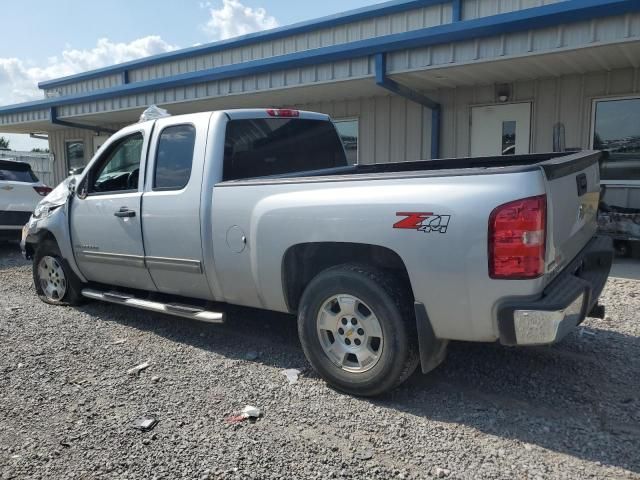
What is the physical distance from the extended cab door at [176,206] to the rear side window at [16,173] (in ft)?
20.8

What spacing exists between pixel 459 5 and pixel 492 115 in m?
2.31

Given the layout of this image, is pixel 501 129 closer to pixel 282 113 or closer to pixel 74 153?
pixel 282 113

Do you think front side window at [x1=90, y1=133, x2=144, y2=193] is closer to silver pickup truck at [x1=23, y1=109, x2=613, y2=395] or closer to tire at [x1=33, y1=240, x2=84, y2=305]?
silver pickup truck at [x1=23, y1=109, x2=613, y2=395]

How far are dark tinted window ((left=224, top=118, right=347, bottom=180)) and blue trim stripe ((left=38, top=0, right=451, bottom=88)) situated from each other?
6.46m

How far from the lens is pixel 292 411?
10.9ft

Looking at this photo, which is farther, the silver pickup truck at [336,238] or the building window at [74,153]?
the building window at [74,153]

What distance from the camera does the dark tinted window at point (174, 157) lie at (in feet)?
14.0

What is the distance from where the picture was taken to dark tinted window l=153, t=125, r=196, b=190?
4.28m

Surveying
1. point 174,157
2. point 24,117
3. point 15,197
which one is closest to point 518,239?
point 174,157

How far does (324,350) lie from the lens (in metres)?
3.56

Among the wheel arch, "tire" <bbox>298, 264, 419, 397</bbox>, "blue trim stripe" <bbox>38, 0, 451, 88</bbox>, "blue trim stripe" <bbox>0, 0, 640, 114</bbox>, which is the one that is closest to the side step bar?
the wheel arch

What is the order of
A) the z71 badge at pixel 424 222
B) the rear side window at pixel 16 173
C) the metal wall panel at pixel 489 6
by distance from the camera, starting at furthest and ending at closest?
the rear side window at pixel 16 173
the metal wall panel at pixel 489 6
the z71 badge at pixel 424 222

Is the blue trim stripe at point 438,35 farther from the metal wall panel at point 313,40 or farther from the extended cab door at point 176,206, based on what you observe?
the extended cab door at point 176,206

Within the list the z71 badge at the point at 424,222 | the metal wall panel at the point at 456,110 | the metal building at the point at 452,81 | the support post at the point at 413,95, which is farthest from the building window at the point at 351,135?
the z71 badge at the point at 424,222
